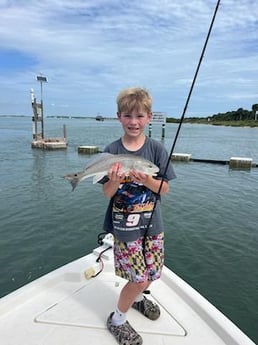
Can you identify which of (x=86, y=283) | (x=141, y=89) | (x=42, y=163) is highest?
(x=141, y=89)

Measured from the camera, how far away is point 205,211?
9070 millimetres

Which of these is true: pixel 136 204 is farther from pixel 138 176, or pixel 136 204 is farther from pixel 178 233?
pixel 178 233

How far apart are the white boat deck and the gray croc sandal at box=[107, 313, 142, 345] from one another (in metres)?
0.05

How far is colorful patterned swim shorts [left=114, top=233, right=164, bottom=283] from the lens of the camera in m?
2.54

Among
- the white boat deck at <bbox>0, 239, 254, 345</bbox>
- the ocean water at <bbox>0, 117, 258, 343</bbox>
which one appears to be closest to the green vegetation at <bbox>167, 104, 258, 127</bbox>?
the ocean water at <bbox>0, 117, 258, 343</bbox>

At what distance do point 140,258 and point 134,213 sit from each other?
0.40m

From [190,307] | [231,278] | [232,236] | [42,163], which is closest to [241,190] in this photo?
[232,236]

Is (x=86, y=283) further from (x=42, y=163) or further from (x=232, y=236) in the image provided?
(x=42, y=163)

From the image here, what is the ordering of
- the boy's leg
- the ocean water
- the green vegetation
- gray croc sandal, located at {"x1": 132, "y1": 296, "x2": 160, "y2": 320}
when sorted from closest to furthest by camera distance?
the boy's leg
gray croc sandal, located at {"x1": 132, "y1": 296, "x2": 160, "y2": 320}
the ocean water
the green vegetation

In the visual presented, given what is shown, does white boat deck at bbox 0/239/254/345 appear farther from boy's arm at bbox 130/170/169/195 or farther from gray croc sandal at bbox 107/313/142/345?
boy's arm at bbox 130/170/169/195

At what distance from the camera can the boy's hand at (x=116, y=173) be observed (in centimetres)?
231

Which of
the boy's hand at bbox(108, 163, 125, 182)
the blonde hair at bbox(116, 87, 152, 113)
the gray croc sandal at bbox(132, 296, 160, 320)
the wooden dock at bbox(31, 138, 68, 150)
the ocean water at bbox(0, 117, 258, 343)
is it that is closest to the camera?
the boy's hand at bbox(108, 163, 125, 182)

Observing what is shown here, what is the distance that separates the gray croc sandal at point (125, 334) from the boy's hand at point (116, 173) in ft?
4.37

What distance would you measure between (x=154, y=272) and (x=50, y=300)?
3.99 feet
